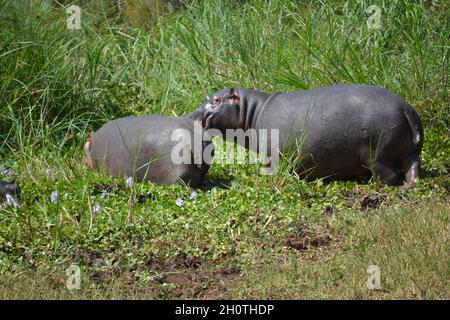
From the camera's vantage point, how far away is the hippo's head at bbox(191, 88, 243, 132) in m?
8.35

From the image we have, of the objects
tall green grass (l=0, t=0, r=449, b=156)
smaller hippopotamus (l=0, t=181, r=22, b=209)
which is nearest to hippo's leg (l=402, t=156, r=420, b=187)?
tall green grass (l=0, t=0, r=449, b=156)

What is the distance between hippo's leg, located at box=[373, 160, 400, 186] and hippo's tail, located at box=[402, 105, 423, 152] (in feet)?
0.88

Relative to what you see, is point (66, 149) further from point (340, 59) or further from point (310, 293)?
point (310, 293)

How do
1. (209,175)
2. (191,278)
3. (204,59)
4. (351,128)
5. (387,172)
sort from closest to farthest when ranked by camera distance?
(191,278)
(351,128)
(387,172)
(209,175)
(204,59)

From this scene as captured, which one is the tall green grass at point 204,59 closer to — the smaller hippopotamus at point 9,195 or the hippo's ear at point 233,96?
the hippo's ear at point 233,96

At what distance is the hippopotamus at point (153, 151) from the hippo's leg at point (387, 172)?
1.35 meters

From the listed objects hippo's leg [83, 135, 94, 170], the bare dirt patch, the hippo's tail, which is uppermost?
the hippo's tail

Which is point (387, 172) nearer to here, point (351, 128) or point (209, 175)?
point (351, 128)

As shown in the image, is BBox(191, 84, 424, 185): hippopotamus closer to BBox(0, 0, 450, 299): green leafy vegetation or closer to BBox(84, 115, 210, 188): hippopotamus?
BBox(0, 0, 450, 299): green leafy vegetation

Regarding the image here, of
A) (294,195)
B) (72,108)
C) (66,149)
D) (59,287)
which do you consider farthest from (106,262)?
(72,108)

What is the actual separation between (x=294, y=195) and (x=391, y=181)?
86 centimetres

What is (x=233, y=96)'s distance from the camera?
27.6 ft

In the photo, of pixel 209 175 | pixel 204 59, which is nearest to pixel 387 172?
pixel 209 175

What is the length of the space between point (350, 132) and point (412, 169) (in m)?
0.61
